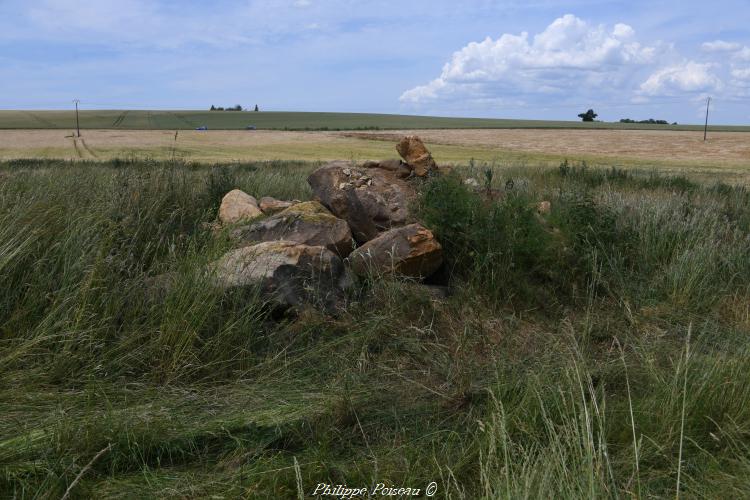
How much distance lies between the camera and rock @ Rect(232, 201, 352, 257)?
6.88 metres

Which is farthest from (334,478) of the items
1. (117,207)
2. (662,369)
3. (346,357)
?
(117,207)

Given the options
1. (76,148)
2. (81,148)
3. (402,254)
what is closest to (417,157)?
(402,254)

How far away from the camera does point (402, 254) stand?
6.50m

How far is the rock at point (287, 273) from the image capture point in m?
5.46

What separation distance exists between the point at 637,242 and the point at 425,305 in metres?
3.03

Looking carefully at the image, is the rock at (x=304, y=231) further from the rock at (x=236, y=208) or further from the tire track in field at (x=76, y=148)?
the tire track in field at (x=76, y=148)

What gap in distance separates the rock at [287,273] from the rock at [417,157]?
317cm

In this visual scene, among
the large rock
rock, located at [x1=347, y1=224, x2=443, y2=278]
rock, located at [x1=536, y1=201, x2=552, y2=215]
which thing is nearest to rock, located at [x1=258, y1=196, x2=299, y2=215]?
the large rock

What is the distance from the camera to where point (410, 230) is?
Result: 6.66 m

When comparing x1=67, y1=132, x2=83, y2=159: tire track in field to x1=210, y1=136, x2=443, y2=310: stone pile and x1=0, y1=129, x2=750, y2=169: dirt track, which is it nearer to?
x1=0, y1=129, x2=750, y2=169: dirt track

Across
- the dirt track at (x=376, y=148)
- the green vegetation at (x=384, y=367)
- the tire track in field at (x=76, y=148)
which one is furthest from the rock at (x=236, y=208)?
the tire track in field at (x=76, y=148)

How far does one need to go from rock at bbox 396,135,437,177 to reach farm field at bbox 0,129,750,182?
17.9 meters

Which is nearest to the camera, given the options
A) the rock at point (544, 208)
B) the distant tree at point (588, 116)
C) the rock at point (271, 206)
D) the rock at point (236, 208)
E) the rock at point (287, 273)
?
the rock at point (287, 273)

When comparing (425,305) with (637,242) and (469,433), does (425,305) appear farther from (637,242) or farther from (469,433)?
(637,242)
